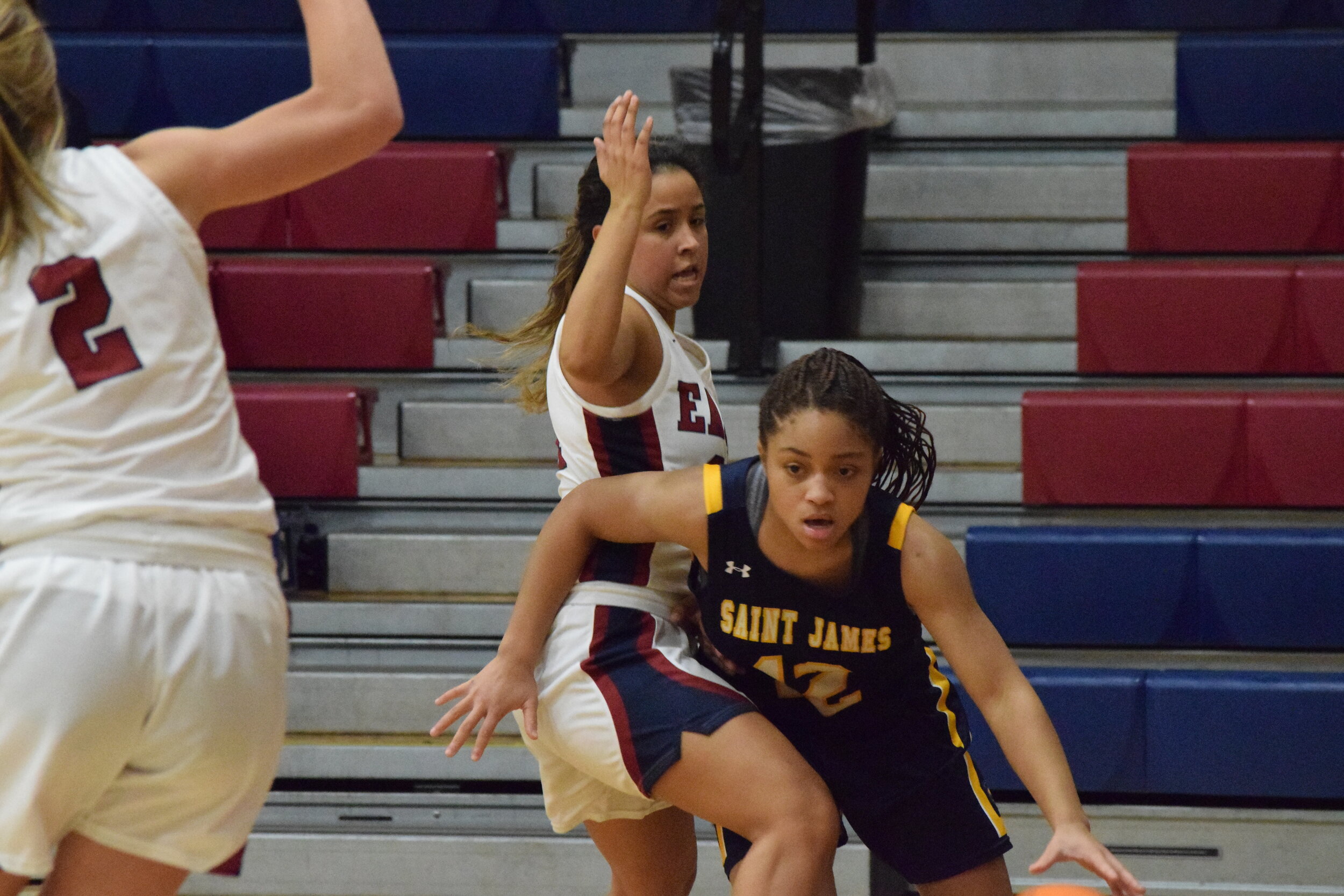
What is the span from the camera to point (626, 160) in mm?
2172

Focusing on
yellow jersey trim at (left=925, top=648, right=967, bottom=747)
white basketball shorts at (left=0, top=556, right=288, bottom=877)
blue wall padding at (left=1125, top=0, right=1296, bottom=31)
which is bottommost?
yellow jersey trim at (left=925, top=648, right=967, bottom=747)

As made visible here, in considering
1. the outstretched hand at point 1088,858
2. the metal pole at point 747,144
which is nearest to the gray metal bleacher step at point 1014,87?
the metal pole at point 747,144

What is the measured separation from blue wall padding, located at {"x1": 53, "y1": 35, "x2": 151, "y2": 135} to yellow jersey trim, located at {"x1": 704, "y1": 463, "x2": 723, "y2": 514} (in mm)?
3602

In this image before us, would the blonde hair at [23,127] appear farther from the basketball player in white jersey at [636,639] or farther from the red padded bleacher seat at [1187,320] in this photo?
the red padded bleacher seat at [1187,320]

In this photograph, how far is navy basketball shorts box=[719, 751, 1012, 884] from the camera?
2.27 metres

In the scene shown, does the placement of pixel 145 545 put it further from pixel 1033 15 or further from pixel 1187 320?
pixel 1033 15

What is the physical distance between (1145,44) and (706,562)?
3420 mm

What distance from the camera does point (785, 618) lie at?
220 centimetres

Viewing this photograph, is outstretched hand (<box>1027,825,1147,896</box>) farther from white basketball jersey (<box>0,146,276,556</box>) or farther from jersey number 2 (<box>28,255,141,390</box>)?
jersey number 2 (<box>28,255,141,390</box>)

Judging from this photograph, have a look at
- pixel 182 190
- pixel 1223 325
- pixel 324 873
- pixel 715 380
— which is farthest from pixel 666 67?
pixel 182 190

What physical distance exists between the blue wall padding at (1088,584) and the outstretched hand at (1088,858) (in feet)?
6.08

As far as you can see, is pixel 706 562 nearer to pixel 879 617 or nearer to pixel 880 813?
pixel 879 617

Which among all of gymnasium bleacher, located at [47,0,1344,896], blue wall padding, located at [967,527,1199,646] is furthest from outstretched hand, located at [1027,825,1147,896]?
blue wall padding, located at [967,527,1199,646]

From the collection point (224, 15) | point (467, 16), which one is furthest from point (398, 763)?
point (224, 15)
